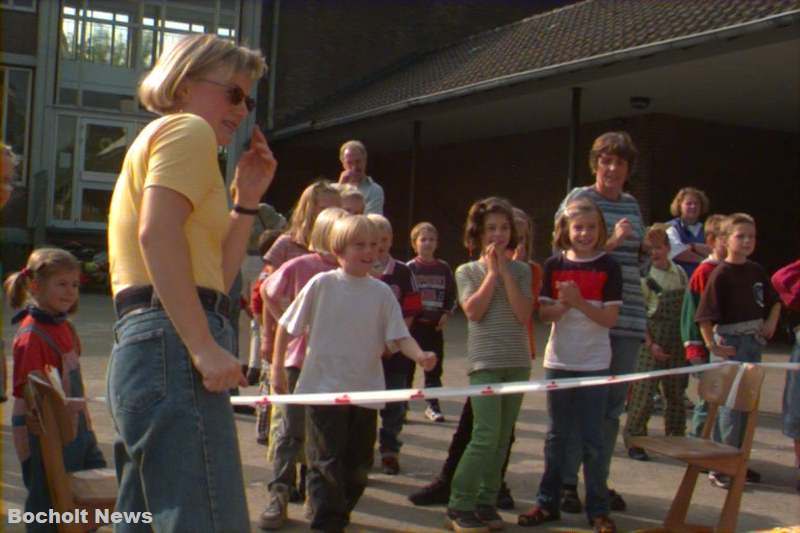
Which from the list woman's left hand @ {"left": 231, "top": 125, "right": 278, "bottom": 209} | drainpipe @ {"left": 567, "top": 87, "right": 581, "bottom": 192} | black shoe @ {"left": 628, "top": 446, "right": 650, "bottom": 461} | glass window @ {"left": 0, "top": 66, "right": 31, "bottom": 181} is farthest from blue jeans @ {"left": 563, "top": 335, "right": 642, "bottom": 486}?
glass window @ {"left": 0, "top": 66, "right": 31, "bottom": 181}

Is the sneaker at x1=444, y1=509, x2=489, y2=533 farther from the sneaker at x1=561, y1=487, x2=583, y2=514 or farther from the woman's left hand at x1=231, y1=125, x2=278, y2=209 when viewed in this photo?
the woman's left hand at x1=231, y1=125, x2=278, y2=209

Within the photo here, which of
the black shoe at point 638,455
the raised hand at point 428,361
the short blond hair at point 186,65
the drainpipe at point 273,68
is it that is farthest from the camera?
the drainpipe at point 273,68

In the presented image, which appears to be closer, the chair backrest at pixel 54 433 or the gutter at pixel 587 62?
the chair backrest at pixel 54 433

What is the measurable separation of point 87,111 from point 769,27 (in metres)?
20.3

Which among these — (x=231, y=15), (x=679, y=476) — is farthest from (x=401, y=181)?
(x=679, y=476)

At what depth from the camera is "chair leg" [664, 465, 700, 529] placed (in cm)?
523

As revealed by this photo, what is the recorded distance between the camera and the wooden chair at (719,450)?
197 inches

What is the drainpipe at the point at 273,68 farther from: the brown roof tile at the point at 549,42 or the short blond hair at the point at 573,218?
the short blond hair at the point at 573,218

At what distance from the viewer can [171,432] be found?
2574 mm

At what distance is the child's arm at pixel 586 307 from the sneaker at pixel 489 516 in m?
1.10

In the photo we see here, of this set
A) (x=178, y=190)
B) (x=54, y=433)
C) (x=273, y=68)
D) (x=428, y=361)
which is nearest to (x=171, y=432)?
(x=178, y=190)

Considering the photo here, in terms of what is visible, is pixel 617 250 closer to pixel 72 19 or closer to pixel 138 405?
pixel 138 405

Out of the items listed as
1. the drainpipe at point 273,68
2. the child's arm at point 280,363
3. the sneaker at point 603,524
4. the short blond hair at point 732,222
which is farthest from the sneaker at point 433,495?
the drainpipe at point 273,68

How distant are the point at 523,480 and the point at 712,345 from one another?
1.46 metres
